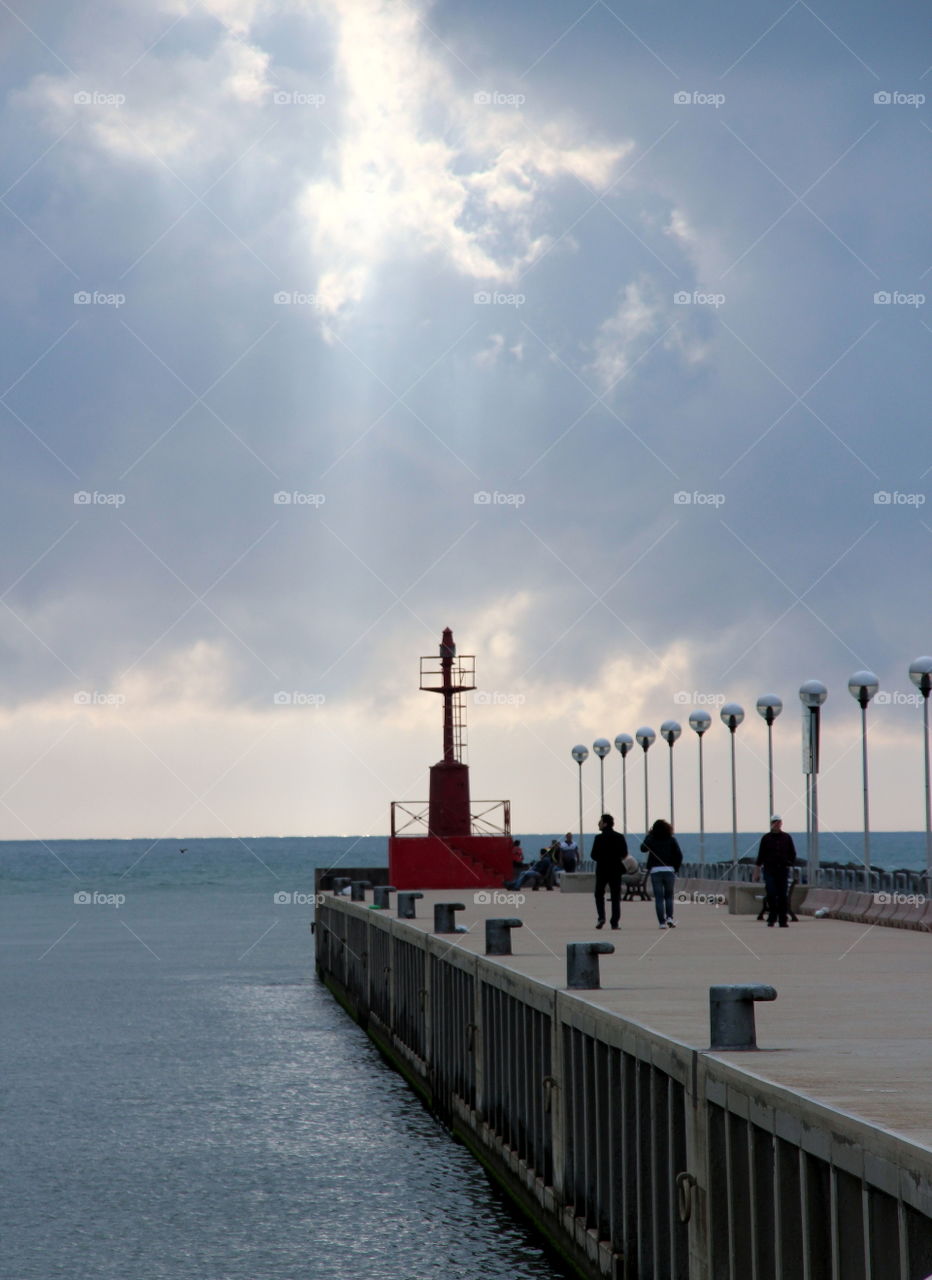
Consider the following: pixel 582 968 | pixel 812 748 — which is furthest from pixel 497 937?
pixel 812 748

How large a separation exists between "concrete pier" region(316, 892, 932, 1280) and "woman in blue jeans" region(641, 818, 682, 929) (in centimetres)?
206

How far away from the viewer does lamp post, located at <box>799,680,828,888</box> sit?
122 ft

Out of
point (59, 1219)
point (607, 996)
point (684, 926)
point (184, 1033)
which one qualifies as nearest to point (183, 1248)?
point (59, 1219)

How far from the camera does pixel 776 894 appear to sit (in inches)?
1177

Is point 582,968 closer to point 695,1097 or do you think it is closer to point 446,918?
point 695,1097

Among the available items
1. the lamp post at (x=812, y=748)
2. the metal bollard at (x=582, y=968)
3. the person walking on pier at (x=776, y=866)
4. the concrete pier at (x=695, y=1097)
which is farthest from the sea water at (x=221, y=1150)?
the lamp post at (x=812, y=748)

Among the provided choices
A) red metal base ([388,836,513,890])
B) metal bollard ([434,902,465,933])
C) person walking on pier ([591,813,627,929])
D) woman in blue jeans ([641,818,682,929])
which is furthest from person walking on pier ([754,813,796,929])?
red metal base ([388,836,513,890])

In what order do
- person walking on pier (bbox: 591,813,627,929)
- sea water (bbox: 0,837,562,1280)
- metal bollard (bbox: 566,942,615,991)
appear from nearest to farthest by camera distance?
metal bollard (bbox: 566,942,615,991) → sea water (bbox: 0,837,562,1280) → person walking on pier (bbox: 591,813,627,929)

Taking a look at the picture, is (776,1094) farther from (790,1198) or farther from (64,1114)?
(64,1114)

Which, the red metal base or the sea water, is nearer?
the sea water

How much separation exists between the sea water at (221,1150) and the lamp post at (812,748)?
37.5ft

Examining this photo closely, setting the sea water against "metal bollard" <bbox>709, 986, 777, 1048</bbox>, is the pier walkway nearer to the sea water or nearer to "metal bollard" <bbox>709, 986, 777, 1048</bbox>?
"metal bollard" <bbox>709, 986, 777, 1048</bbox>

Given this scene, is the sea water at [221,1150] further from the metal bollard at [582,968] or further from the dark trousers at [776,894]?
the dark trousers at [776,894]

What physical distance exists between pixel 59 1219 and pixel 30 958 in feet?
138
